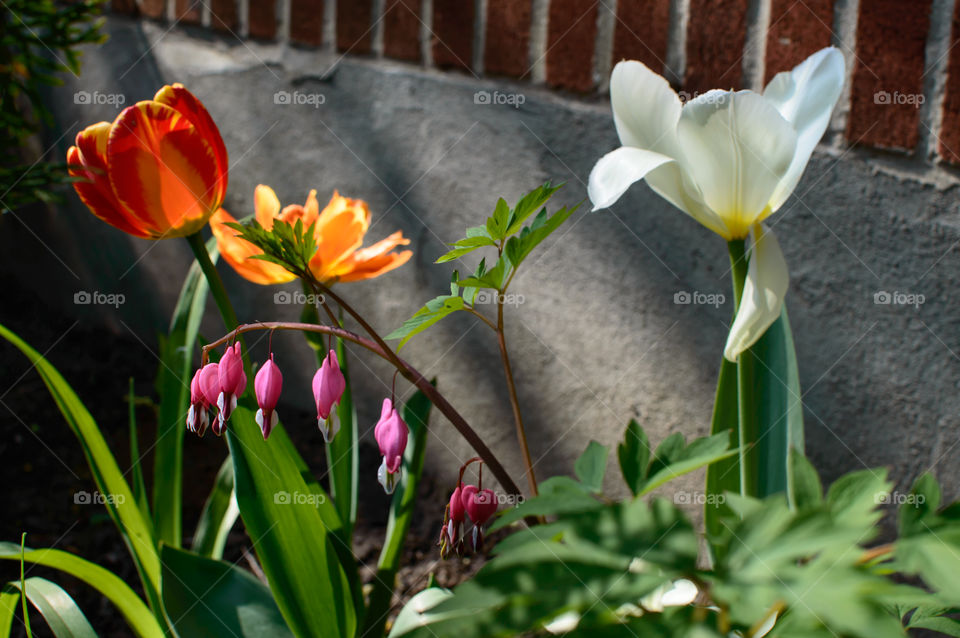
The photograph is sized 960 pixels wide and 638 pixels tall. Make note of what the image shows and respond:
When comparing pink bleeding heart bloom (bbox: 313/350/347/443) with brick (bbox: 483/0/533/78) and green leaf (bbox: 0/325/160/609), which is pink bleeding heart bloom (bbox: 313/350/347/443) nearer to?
green leaf (bbox: 0/325/160/609)

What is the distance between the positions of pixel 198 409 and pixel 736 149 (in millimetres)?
511

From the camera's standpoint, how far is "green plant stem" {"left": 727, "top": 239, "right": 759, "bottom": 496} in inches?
23.7

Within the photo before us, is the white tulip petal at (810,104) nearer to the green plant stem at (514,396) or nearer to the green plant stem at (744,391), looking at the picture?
the green plant stem at (744,391)

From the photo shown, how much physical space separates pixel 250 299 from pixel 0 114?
2.06 ft

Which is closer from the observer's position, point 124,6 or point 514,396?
point 514,396

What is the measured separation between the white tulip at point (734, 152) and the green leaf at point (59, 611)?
72cm

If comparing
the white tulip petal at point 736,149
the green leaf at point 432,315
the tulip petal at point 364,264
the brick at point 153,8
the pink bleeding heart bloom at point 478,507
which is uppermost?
the brick at point 153,8

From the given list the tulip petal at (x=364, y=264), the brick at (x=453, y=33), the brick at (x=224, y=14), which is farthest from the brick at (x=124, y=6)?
the tulip petal at (x=364, y=264)

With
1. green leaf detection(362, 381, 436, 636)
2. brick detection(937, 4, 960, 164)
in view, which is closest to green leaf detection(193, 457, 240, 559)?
green leaf detection(362, 381, 436, 636)

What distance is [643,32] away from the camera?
1131mm

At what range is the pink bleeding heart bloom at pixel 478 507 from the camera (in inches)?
24.2

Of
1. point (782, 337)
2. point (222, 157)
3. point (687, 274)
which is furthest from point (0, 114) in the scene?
point (782, 337)

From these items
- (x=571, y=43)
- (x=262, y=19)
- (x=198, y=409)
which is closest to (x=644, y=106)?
(x=198, y=409)

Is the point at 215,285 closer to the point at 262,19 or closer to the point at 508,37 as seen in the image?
the point at 508,37
